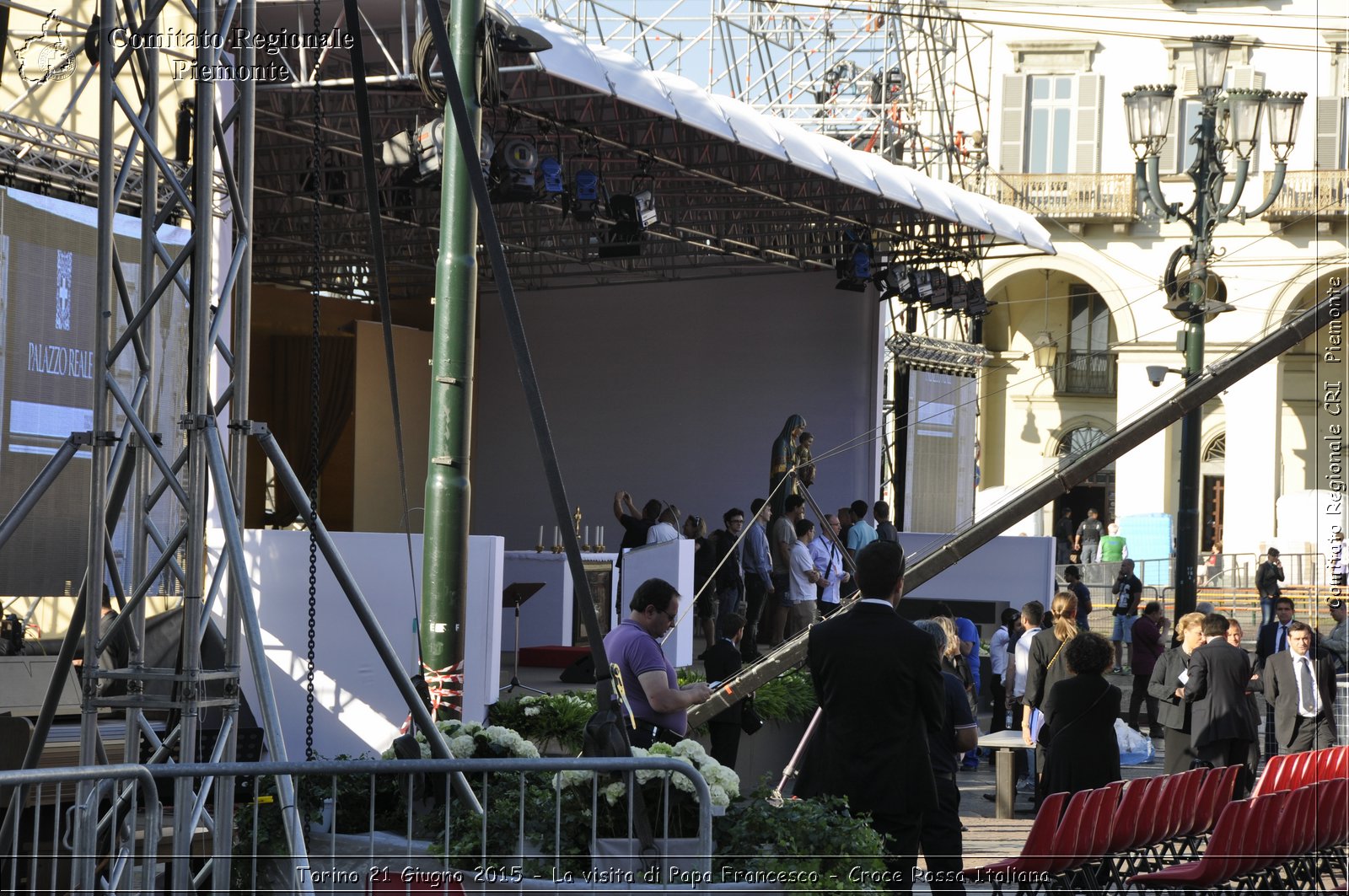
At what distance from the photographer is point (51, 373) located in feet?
33.5

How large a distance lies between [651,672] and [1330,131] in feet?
115

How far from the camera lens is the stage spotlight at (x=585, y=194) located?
623 inches

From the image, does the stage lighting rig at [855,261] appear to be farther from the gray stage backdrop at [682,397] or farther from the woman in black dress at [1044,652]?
the woman in black dress at [1044,652]

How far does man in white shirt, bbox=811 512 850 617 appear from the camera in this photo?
53.4ft

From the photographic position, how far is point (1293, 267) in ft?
119

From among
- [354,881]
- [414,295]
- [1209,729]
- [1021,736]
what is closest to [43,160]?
[354,881]

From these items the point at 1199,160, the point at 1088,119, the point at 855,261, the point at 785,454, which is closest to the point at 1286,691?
the point at 1199,160

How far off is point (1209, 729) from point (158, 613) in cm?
631

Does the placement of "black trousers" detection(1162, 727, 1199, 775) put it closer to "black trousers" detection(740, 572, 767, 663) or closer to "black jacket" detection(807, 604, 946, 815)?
"black jacket" detection(807, 604, 946, 815)

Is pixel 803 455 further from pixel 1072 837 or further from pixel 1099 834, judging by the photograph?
pixel 1072 837

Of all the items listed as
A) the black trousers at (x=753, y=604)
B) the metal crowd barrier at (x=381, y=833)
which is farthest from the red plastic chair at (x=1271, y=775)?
the black trousers at (x=753, y=604)

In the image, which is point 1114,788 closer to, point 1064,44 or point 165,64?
point 165,64

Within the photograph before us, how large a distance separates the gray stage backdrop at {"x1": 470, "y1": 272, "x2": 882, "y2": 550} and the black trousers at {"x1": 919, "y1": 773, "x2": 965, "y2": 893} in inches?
624

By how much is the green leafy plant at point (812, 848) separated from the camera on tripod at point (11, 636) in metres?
5.26
